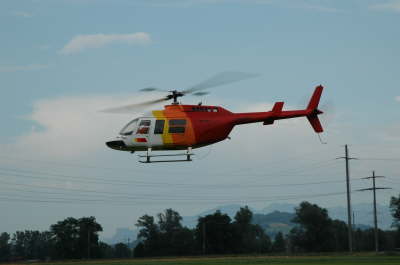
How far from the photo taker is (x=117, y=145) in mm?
49312

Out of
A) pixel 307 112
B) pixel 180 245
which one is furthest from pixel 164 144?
pixel 180 245

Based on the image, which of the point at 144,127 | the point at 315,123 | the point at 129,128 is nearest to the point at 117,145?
the point at 129,128

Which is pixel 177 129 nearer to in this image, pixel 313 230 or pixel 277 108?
pixel 277 108

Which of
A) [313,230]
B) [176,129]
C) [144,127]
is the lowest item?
[313,230]

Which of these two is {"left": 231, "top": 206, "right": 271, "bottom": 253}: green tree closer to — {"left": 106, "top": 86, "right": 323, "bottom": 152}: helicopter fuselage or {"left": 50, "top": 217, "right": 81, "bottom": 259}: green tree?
{"left": 50, "top": 217, "right": 81, "bottom": 259}: green tree

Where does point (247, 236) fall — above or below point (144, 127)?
below

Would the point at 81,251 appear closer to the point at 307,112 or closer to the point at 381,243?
the point at 381,243

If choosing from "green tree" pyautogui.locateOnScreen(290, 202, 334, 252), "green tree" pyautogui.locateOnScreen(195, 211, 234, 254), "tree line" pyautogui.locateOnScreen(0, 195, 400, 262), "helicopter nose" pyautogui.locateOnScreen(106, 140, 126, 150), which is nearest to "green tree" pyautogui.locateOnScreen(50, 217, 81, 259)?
"tree line" pyautogui.locateOnScreen(0, 195, 400, 262)

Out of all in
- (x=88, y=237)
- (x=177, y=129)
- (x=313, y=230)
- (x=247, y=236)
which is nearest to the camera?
(x=177, y=129)

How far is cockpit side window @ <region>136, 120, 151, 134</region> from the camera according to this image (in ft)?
160

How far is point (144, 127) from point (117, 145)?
2.27 m

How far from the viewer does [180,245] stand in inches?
6019

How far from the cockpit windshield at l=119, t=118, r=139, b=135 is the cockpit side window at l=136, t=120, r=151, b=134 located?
0.43 meters

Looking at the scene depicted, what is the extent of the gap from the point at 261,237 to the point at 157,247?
49.6 meters
